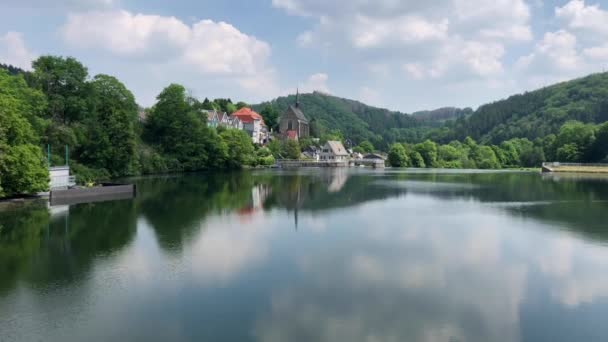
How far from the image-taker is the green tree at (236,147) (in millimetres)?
76062

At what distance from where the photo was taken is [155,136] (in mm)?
68188

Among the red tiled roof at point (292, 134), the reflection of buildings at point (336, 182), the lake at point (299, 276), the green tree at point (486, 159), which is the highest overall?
the red tiled roof at point (292, 134)

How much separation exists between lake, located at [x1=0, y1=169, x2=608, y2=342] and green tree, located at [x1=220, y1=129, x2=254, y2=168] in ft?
166

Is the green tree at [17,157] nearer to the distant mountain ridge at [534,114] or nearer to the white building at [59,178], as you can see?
the white building at [59,178]

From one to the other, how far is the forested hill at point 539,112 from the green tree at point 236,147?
99110mm

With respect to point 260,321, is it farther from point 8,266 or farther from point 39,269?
point 8,266

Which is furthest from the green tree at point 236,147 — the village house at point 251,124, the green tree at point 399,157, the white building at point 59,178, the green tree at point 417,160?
the green tree at point 417,160

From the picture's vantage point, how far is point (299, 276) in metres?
13.1

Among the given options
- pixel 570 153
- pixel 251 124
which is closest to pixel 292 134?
pixel 251 124

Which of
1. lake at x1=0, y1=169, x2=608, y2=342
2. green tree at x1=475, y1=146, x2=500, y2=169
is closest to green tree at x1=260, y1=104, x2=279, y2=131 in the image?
green tree at x1=475, y1=146, x2=500, y2=169

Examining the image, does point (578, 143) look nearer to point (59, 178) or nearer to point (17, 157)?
point (59, 178)

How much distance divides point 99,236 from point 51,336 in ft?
34.2

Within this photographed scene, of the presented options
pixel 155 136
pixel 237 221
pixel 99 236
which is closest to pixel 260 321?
pixel 99 236

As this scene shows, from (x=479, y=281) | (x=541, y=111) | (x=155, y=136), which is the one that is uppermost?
(x=541, y=111)
